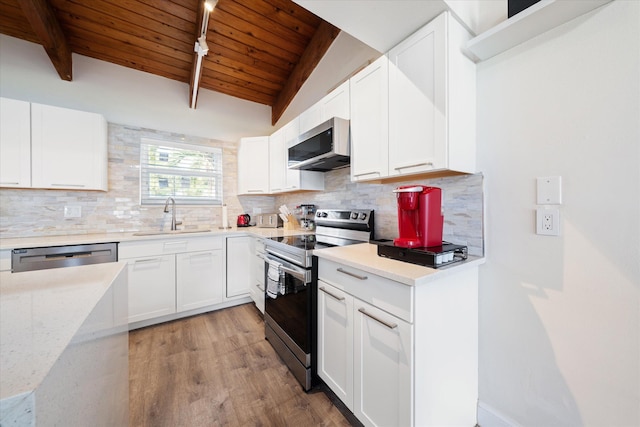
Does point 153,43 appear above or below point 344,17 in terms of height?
above

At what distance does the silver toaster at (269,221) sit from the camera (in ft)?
10.6

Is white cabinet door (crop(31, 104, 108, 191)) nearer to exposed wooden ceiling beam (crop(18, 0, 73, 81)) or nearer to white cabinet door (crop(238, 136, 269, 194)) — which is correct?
exposed wooden ceiling beam (crop(18, 0, 73, 81))

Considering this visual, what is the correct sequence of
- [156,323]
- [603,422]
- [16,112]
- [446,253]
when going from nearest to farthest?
[603,422] → [446,253] → [16,112] → [156,323]

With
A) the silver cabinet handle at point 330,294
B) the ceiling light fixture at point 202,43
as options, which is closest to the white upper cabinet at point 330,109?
the ceiling light fixture at point 202,43

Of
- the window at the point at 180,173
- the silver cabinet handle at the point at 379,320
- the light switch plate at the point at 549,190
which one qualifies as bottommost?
the silver cabinet handle at the point at 379,320

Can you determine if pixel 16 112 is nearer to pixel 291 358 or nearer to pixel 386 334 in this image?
pixel 291 358

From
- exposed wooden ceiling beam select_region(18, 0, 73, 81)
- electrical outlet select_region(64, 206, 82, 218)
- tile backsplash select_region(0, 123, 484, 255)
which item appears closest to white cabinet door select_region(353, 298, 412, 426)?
tile backsplash select_region(0, 123, 484, 255)

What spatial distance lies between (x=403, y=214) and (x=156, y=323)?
2705mm

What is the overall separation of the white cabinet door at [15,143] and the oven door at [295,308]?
8.03 ft

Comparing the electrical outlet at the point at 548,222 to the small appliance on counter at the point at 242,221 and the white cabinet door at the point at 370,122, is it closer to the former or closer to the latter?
the white cabinet door at the point at 370,122

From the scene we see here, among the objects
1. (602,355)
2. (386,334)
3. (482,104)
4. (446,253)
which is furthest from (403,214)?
(602,355)

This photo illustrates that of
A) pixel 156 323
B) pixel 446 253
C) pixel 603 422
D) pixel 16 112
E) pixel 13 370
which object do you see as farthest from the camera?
pixel 156 323

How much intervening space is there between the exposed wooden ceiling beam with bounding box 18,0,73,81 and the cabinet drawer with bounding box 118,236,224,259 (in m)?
1.82

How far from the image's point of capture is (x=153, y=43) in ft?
8.55
